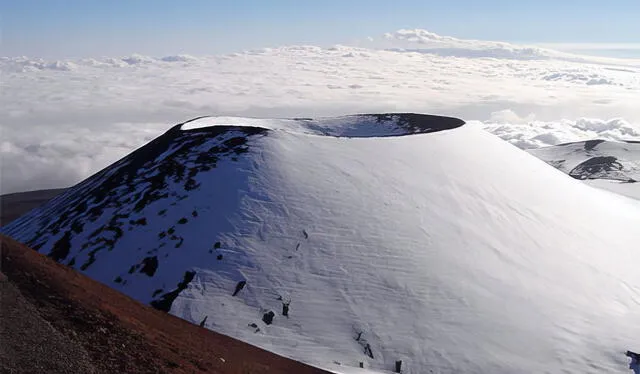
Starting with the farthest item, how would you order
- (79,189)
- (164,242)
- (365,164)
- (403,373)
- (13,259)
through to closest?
(79,189), (365,164), (164,242), (403,373), (13,259)

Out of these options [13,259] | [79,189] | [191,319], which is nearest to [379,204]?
[191,319]

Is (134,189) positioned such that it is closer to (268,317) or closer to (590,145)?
(268,317)

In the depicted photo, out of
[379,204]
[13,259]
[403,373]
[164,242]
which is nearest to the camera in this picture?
[13,259]

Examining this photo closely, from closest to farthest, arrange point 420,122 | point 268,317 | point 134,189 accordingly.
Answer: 1. point 268,317
2. point 134,189
3. point 420,122

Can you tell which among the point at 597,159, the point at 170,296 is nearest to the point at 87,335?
the point at 170,296

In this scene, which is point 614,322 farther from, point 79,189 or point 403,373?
point 79,189
